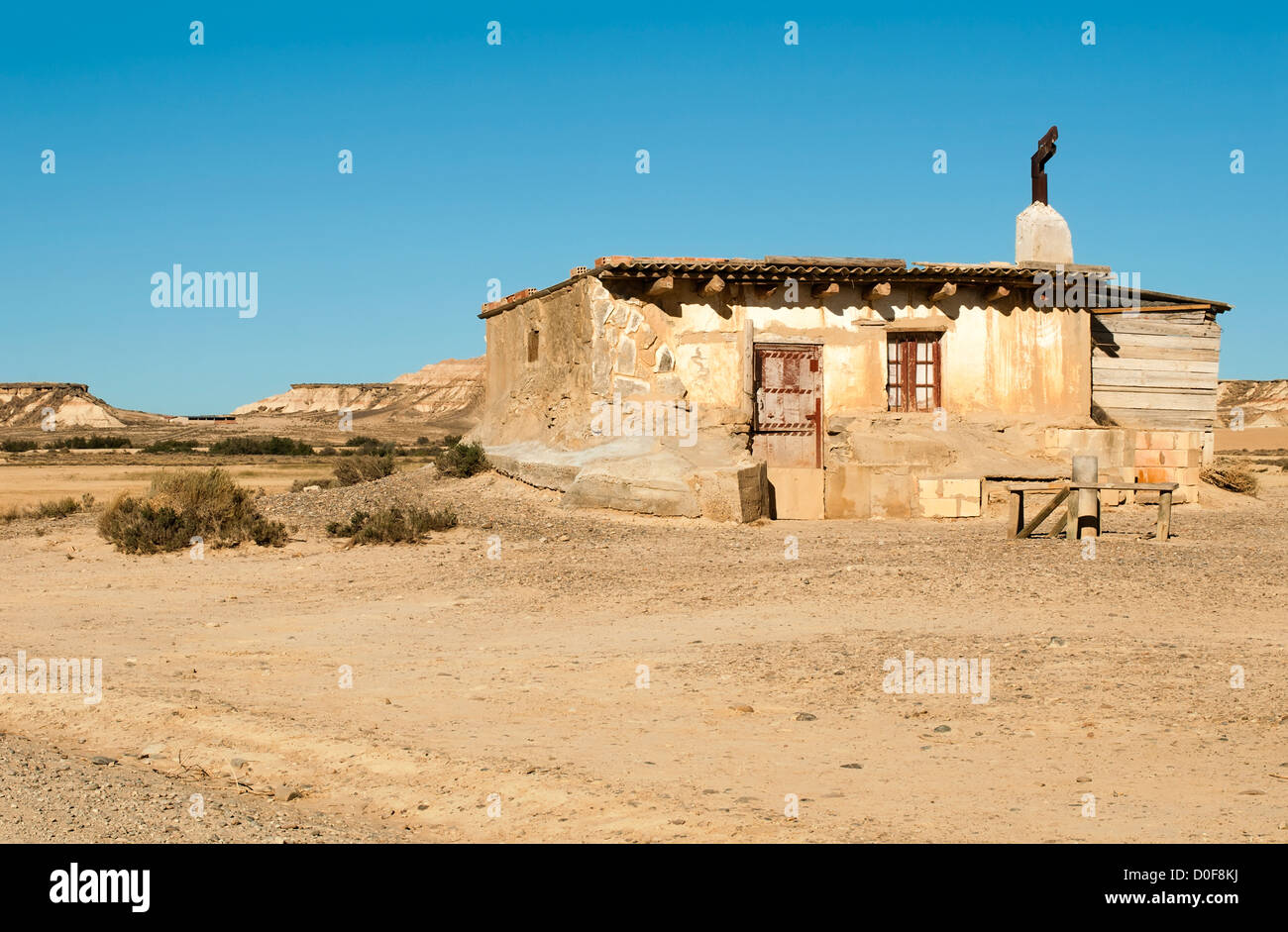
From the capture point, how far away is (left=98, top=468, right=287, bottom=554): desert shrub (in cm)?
1446

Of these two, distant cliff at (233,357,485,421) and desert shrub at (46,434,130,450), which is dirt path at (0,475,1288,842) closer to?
desert shrub at (46,434,130,450)

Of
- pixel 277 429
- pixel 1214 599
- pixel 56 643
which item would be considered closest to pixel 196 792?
pixel 56 643

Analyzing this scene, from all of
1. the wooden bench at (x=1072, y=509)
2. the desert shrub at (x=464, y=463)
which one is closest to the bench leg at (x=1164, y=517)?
the wooden bench at (x=1072, y=509)

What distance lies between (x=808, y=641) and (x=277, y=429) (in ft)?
226

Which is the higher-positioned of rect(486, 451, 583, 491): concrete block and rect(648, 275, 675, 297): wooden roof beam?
rect(648, 275, 675, 297): wooden roof beam

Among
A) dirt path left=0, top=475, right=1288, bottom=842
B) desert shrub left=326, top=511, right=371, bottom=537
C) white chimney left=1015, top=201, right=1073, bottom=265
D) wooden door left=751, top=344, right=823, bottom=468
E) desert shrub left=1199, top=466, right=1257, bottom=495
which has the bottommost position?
dirt path left=0, top=475, right=1288, bottom=842

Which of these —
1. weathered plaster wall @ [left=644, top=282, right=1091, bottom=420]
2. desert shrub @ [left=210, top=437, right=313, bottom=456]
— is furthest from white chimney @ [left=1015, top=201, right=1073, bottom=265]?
desert shrub @ [left=210, top=437, right=313, bottom=456]

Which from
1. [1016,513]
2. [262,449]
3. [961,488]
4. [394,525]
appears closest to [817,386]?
[961,488]

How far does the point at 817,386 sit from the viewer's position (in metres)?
18.5

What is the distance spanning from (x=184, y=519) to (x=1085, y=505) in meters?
10.5

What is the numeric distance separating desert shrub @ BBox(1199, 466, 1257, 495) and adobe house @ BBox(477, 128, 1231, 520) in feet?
5.78

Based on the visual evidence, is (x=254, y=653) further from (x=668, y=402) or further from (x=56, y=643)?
(x=668, y=402)

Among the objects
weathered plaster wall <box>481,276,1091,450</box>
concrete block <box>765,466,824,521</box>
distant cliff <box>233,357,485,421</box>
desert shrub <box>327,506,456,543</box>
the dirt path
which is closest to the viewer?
the dirt path

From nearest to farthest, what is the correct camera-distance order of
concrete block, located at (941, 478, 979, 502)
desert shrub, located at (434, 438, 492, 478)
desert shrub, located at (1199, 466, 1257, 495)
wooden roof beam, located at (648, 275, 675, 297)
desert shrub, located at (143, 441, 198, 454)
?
wooden roof beam, located at (648, 275, 675, 297), concrete block, located at (941, 478, 979, 502), desert shrub, located at (434, 438, 492, 478), desert shrub, located at (1199, 466, 1257, 495), desert shrub, located at (143, 441, 198, 454)
